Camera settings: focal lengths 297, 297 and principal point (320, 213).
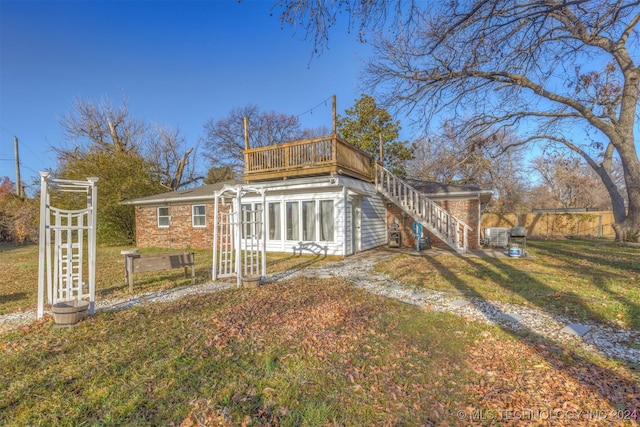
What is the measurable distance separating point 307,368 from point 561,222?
23757mm

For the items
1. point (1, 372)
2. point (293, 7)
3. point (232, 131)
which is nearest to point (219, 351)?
point (1, 372)

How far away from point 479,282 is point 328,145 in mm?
5812

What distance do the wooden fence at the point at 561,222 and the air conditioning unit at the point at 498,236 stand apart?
1022 cm

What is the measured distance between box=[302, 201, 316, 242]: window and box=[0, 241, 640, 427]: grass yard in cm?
566

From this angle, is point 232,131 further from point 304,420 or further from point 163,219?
point 304,420

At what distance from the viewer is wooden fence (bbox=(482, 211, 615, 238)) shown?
1945 cm

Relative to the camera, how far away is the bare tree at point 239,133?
95.8ft

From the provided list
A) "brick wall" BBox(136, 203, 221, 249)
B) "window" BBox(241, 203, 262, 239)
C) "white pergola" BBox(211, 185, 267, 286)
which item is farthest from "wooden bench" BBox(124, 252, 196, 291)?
"brick wall" BBox(136, 203, 221, 249)

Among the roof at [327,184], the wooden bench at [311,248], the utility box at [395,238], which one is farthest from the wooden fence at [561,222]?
the wooden bench at [311,248]

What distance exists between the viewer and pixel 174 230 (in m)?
14.4

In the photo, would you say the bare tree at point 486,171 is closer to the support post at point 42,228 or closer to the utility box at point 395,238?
the utility box at point 395,238

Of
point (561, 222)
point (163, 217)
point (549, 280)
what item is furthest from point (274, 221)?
point (561, 222)

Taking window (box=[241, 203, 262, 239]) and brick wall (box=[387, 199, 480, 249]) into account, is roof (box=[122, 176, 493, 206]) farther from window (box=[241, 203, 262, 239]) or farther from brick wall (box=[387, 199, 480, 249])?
window (box=[241, 203, 262, 239])

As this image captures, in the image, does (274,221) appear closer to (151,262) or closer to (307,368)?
(151,262)
